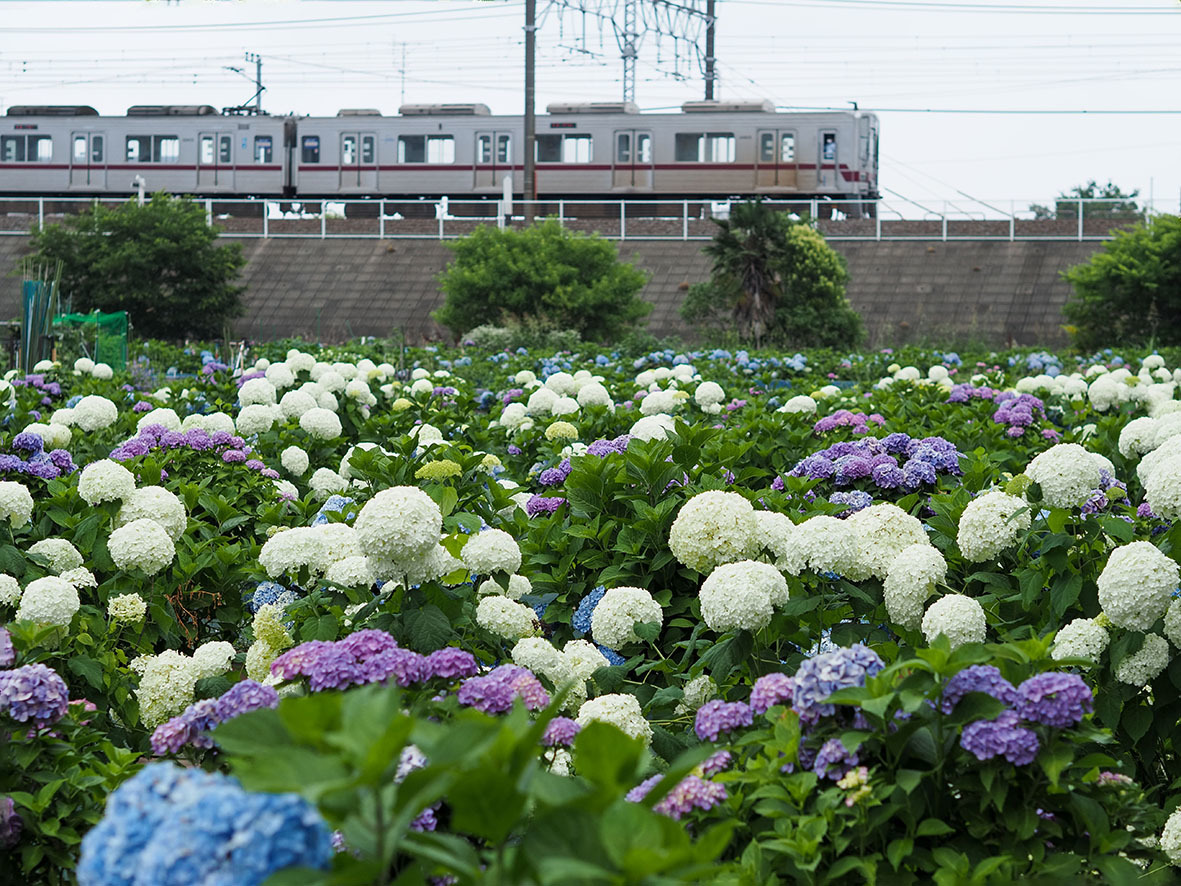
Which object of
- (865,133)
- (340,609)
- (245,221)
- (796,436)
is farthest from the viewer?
(245,221)

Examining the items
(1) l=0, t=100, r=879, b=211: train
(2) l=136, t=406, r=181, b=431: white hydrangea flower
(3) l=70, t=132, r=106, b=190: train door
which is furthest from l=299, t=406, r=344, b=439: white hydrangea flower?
(3) l=70, t=132, r=106, b=190: train door

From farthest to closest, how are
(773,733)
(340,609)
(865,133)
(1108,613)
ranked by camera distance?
(865,133) → (340,609) → (1108,613) → (773,733)

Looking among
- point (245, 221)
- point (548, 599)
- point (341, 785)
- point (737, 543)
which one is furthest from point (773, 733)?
point (245, 221)

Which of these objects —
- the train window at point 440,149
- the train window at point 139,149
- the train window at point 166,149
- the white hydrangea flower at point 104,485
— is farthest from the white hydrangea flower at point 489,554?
the train window at point 139,149

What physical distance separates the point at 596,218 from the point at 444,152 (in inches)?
174

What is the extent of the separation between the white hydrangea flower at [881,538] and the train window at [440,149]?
2987 centimetres

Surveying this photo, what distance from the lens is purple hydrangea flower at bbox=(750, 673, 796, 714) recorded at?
2043 mm

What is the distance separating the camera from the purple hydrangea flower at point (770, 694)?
204cm

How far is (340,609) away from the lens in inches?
111

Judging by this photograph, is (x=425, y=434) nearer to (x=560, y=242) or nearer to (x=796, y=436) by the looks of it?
(x=796, y=436)

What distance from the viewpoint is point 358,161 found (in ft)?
106

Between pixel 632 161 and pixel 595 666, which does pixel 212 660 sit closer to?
pixel 595 666

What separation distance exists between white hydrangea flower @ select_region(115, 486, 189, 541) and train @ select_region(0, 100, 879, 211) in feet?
89.3

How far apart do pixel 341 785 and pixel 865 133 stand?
31193 millimetres
